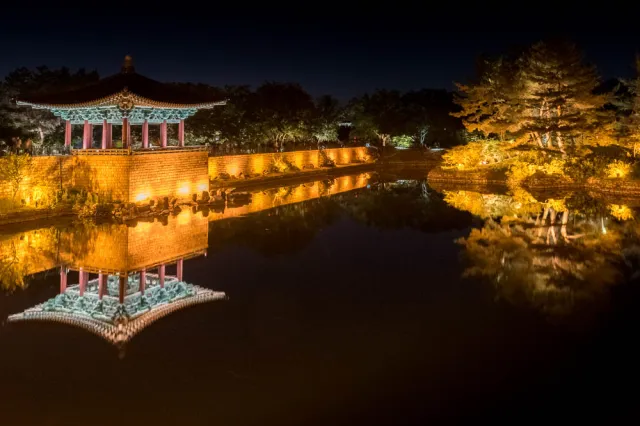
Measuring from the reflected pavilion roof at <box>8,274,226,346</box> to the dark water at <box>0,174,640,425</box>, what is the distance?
245mm

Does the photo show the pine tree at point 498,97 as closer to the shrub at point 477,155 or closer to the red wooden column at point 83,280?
the shrub at point 477,155

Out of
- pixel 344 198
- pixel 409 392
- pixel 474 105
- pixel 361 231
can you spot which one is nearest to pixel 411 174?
pixel 474 105

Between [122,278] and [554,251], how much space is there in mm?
10139

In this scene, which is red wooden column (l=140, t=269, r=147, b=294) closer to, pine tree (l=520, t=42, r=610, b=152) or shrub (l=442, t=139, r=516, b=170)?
pine tree (l=520, t=42, r=610, b=152)

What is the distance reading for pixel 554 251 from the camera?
13664 millimetres

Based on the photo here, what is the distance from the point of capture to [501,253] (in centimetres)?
1373

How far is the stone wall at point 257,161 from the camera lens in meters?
28.5

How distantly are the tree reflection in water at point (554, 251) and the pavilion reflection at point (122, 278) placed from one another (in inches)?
235

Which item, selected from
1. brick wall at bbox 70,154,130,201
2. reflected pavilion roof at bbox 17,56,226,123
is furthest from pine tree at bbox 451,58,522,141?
brick wall at bbox 70,154,130,201

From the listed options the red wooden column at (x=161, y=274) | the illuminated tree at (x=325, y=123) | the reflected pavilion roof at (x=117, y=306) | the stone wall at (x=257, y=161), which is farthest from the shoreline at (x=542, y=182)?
the reflected pavilion roof at (x=117, y=306)

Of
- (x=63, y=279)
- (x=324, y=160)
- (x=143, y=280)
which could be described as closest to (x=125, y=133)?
(x=63, y=279)

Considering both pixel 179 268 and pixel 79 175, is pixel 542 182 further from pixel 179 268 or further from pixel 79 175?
pixel 79 175

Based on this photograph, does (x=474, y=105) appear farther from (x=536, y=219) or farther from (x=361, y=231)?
(x=361, y=231)

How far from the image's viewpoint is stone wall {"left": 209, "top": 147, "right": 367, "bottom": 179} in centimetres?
2854
